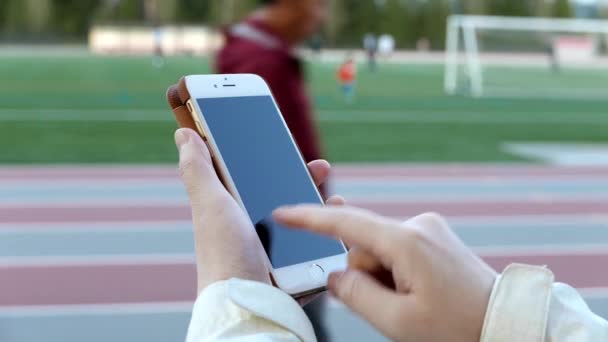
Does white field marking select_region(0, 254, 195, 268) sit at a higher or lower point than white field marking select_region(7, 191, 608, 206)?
higher

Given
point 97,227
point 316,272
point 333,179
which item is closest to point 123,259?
point 97,227

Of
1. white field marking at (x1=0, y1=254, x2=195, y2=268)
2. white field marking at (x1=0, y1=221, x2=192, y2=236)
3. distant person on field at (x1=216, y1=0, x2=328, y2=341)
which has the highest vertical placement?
distant person on field at (x1=216, y1=0, x2=328, y2=341)

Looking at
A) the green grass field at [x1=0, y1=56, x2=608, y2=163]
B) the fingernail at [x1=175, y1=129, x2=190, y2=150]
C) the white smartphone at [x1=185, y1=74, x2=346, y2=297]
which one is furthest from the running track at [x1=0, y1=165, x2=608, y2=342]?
the fingernail at [x1=175, y1=129, x2=190, y2=150]

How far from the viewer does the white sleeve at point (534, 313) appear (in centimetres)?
78

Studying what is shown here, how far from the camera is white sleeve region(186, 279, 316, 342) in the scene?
2.74ft

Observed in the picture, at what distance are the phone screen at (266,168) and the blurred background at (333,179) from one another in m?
2.00

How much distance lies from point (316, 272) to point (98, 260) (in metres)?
4.96

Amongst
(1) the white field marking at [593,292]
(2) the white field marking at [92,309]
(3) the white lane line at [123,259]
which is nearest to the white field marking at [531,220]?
(3) the white lane line at [123,259]

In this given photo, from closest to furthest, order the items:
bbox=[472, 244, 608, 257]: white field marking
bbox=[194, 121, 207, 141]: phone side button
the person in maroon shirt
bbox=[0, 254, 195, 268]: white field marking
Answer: bbox=[194, 121, 207, 141]: phone side button
the person in maroon shirt
bbox=[0, 254, 195, 268]: white field marking
bbox=[472, 244, 608, 257]: white field marking

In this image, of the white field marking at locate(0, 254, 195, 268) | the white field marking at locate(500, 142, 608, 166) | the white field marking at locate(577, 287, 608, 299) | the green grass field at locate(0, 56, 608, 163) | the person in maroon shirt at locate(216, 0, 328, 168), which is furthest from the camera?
the green grass field at locate(0, 56, 608, 163)

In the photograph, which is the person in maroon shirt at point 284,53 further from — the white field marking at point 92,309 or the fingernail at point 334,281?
the fingernail at point 334,281

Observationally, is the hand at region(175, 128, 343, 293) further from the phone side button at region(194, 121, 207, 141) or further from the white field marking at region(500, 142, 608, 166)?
the white field marking at region(500, 142, 608, 166)

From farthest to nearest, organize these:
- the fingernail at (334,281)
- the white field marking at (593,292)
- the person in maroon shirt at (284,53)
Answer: the white field marking at (593,292) → the person in maroon shirt at (284,53) → the fingernail at (334,281)

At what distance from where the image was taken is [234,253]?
958mm
